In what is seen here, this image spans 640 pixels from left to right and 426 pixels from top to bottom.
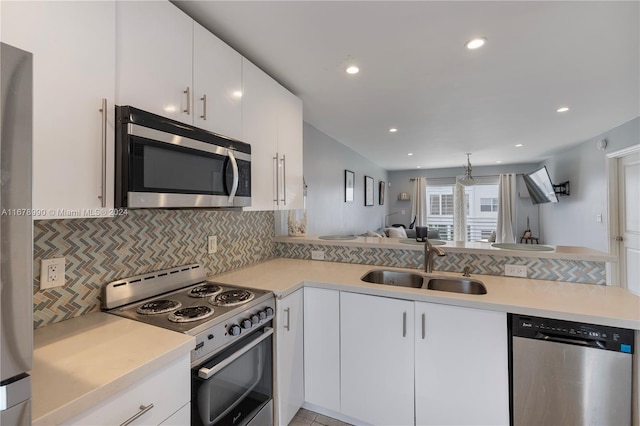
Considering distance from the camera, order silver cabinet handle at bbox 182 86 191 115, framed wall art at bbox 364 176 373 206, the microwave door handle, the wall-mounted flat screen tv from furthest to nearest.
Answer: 1. framed wall art at bbox 364 176 373 206
2. the wall-mounted flat screen tv
3. the microwave door handle
4. silver cabinet handle at bbox 182 86 191 115

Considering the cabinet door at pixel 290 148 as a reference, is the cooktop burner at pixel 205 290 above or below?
below

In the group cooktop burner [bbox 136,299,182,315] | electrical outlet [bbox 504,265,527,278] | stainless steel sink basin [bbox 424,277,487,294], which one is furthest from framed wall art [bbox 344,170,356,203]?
cooktop burner [bbox 136,299,182,315]

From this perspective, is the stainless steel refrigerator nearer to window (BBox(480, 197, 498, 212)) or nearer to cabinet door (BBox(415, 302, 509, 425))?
cabinet door (BBox(415, 302, 509, 425))

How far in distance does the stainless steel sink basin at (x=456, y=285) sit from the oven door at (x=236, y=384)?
1138 millimetres

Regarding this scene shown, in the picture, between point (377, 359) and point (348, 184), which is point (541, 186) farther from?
point (377, 359)

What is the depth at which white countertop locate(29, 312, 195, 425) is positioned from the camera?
697 mm

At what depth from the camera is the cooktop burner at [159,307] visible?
1250 mm

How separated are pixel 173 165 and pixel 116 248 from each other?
54 cm

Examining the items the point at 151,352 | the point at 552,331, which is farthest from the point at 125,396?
the point at 552,331

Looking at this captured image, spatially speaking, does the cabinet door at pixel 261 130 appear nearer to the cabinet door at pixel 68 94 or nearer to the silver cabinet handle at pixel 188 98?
the silver cabinet handle at pixel 188 98

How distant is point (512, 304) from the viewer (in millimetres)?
1346

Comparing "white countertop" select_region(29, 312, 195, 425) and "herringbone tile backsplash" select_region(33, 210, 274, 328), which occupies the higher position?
"herringbone tile backsplash" select_region(33, 210, 274, 328)

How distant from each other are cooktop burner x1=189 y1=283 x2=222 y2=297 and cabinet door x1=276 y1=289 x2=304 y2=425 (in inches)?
14.6

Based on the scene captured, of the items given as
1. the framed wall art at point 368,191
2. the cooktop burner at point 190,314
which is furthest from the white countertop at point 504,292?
the framed wall art at point 368,191
